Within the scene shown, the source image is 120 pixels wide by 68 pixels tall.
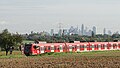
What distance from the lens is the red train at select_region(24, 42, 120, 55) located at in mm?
73688

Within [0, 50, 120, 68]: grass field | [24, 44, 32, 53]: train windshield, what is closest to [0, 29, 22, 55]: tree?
[24, 44, 32, 53]: train windshield

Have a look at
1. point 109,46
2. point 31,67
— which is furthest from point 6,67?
point 109,46

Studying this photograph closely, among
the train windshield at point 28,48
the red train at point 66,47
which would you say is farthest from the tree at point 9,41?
the train windshield at point 28,48

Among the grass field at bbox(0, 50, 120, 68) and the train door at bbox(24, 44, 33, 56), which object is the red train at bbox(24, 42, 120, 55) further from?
the grass field at bbox(0, 50, 120, 68)

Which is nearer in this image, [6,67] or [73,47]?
[6,67]

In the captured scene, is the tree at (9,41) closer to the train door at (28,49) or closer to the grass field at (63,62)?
the train door at (28,49)

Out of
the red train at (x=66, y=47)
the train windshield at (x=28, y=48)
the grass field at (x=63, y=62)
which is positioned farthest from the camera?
the red train at (x=66, y=47)

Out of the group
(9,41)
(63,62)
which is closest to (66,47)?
(9,41)

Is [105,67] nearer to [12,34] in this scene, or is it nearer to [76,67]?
[76,67]

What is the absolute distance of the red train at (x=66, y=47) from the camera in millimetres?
73688

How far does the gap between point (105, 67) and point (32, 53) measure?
40.3 metres

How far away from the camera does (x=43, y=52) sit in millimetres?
75875

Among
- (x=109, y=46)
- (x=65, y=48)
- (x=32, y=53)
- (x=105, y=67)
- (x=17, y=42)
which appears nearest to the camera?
(x=105, y=67)

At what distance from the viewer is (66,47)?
83.1 meters
